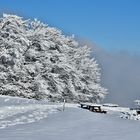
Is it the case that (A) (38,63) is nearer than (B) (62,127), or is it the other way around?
(B) (62,127)

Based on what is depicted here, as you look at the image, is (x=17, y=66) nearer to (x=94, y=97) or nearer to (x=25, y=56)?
(x=25, y=56)

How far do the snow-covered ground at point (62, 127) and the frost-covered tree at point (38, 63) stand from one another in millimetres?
18705

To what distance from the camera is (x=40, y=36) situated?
191ft

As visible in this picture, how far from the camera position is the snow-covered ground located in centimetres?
1797

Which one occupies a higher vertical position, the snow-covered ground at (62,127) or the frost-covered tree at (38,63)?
the frost-covered tree at (38,63)

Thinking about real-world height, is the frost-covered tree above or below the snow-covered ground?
above

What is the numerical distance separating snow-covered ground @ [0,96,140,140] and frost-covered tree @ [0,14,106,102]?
61.4ft

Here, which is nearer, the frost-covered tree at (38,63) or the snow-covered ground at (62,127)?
the snow-covered ground at (62,127)

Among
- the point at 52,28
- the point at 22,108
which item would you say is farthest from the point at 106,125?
the point at 52,28

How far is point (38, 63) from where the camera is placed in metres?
56.2

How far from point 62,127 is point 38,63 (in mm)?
34361

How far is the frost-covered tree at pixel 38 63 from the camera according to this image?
173 ft

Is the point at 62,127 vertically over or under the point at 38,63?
under

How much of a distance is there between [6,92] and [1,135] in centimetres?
3624
